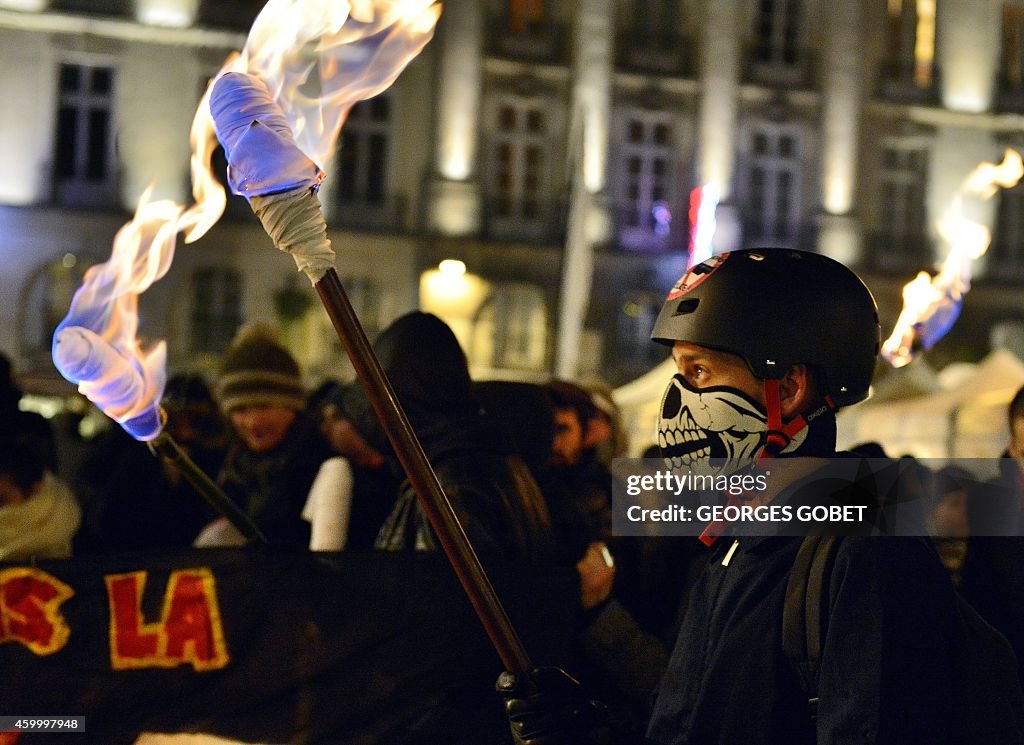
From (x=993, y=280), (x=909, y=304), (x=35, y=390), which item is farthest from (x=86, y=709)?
(x=993, y=280)

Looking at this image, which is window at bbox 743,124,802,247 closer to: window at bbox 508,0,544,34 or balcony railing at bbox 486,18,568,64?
balcony railing at bbox 486,18,568,64

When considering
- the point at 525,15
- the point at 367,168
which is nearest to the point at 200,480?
the point at 367,168

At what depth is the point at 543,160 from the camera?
2667cm

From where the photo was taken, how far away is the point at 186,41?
81.9 ft

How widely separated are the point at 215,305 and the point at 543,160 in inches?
283

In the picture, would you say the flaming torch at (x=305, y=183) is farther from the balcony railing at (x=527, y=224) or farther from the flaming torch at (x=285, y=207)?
the balcony railing at (x=527, y=224)

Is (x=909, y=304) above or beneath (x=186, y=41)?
beneath

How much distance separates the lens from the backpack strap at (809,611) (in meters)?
1.97

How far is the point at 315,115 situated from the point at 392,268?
22.7m

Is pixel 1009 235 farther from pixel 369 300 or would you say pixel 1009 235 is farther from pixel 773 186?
pixel 369 300

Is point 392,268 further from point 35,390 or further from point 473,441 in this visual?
point 473,441

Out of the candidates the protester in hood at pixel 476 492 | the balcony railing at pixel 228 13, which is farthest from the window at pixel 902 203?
the protester in hood at pixel 476 492

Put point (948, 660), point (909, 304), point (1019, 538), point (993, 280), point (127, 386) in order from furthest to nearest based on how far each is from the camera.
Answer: point (993, 280)
point (909, 304)
point (1019, 538)
point (127, 386)
point (948, 660)

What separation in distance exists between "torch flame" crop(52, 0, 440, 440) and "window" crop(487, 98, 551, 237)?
23.0 meters
